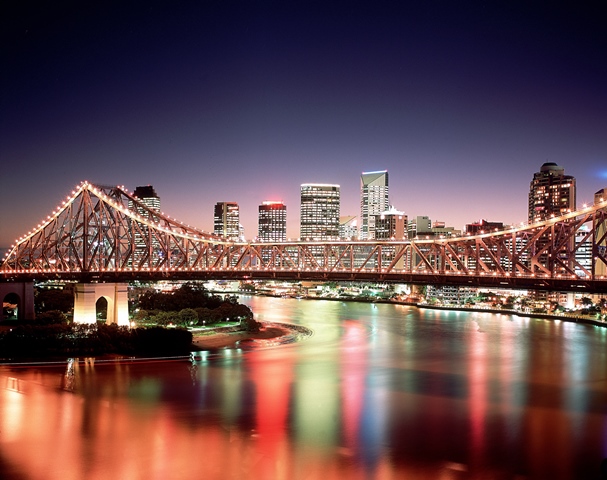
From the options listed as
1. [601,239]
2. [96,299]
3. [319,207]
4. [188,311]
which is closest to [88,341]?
[96,299]

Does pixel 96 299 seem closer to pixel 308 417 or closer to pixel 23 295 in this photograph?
pixel 23 295

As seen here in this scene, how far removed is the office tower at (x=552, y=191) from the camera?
110 metres

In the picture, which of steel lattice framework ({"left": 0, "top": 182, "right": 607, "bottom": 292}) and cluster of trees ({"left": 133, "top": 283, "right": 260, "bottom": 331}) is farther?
cluster of trees ({"left": 133, "top": 283, "right": 260, "bottom": 331})

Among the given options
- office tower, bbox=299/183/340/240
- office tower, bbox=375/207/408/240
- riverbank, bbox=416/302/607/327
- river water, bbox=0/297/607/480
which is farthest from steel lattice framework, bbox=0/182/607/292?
office tower, bbox=299/183/340/240

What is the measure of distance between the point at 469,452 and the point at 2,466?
38.5 ft

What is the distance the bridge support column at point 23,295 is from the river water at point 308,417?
16.1 meters

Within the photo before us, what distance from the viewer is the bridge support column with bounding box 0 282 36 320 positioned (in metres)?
41.7

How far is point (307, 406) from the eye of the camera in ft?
71.9

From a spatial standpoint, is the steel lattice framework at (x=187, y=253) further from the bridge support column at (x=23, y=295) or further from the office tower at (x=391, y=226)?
the office tower at (x=391, y=226)

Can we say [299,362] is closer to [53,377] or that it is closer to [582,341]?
[53,377]

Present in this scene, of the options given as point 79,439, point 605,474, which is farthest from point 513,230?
point 79,439

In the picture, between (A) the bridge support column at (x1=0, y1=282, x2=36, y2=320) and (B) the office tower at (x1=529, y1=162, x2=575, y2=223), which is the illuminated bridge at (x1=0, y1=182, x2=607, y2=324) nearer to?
(A) the bridge support column at (x1=0, y1=282, x2=36, y2=320)

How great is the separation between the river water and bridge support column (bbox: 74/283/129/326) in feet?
29.1

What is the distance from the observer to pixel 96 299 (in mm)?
38375
